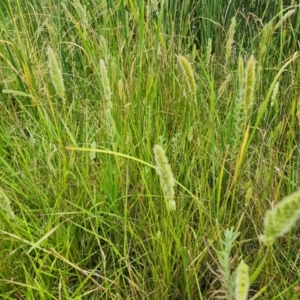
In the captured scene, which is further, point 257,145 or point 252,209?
point 257,145

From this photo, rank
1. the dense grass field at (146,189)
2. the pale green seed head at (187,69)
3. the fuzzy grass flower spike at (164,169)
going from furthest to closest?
the dense grass field at (146,189) → the pale green seed head at (187,69) → the fuzzy grass flower spike at (164,169)

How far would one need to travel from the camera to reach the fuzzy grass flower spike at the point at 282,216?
0.44 metres

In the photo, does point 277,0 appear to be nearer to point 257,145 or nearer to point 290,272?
point 257,145

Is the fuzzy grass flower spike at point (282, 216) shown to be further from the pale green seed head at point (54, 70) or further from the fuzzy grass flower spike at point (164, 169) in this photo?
the pale green seed head at point (54, 70)

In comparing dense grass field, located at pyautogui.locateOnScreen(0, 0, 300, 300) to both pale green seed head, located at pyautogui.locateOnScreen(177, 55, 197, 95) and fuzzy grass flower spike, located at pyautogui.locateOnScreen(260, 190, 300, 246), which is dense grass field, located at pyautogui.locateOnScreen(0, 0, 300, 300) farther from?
fuzzy grass flower spike, located at pyautogui.locateOnScreen(260, 190, 300, 246)

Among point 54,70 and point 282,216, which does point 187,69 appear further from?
point 282,216

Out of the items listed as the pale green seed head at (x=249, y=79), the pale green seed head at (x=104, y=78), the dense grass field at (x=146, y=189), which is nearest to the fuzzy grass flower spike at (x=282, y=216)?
the dense grass field at (x=146, y=189)

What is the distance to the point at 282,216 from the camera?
45 centimetres

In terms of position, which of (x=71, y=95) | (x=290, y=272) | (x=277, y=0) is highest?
(x=277, y=0)

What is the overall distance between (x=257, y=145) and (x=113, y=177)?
14.0 inches

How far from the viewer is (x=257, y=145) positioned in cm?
116

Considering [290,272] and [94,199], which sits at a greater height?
[94,199]

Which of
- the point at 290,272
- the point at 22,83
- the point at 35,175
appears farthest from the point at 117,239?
the point at 22,83

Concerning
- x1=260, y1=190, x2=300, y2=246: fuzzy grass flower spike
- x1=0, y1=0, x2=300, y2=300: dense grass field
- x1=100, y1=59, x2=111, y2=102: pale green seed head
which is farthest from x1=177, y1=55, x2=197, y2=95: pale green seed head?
x1=260, y1=190, x2=300, y2=246: fuzzy grass flower spike
